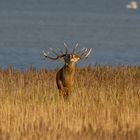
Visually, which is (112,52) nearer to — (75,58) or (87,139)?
(75,58)

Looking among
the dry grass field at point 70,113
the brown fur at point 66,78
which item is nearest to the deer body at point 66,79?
the brown fur at point 66,78

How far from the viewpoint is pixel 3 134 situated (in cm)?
1348

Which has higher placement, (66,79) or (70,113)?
(66,79)

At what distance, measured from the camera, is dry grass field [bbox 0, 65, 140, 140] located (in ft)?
44.4

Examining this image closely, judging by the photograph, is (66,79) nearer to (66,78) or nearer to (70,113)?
(66,78)

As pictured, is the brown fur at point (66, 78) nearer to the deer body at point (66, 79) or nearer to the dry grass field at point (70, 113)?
the deer body at point (66, 79)

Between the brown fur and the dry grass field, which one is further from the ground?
the brown fur

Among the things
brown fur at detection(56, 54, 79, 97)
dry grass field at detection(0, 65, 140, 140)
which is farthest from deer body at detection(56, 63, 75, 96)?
dry grass field at detection(0, 65, 140, 140)

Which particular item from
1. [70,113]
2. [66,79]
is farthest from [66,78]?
[70,113]

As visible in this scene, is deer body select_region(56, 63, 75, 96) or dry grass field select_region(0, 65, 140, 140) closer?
dry grass field select_region(0, 65, 140, 140)

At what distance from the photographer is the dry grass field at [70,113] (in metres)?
13.5

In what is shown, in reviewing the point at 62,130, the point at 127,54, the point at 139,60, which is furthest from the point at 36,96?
the point at 127,54

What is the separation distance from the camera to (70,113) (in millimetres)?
15148

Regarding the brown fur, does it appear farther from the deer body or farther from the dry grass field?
the dry grass field
